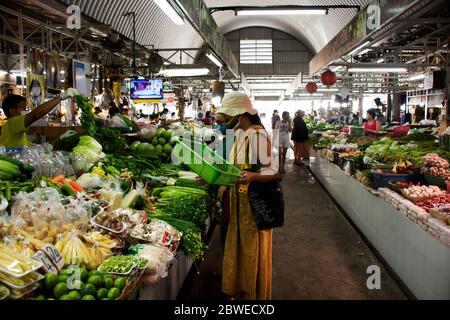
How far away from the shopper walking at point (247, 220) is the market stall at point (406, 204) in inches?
58.3

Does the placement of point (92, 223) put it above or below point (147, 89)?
below

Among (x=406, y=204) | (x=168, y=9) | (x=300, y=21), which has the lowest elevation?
(x=406, y=204)

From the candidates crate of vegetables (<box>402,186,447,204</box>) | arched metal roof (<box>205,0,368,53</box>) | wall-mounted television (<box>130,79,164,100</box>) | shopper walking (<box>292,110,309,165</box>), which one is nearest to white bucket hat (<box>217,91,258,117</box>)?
crate of vegetables (<box>402,186,447,204</box>)

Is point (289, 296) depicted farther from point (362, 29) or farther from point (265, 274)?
point (362, 29)

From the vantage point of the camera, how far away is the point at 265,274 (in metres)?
3.72

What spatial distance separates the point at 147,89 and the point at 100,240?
923cm

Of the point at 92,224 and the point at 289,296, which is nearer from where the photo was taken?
the point at 92,224

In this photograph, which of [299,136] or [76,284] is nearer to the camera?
[76,284]

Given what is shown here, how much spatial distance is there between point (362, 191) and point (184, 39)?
15186 mm

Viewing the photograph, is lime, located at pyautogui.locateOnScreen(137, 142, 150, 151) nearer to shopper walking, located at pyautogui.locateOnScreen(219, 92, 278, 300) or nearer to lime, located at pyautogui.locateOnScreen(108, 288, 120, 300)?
shopper walking, located at pyautogui.locateOnScreen(219, 92, 278, 300)

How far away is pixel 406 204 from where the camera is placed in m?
4.54

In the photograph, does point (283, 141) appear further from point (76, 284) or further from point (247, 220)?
point (76, 284)

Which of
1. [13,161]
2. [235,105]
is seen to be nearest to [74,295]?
[13,161]

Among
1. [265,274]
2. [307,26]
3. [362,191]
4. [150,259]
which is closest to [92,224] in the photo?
[150,259]
